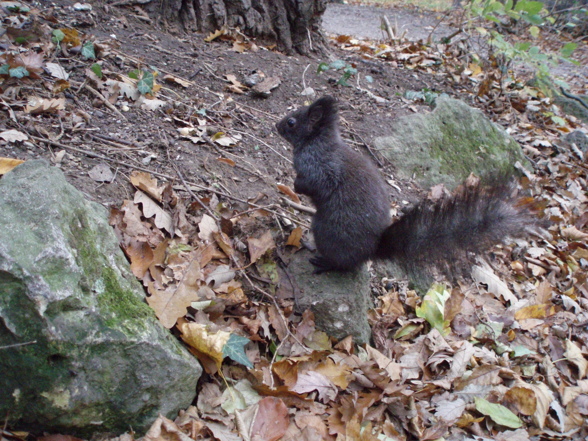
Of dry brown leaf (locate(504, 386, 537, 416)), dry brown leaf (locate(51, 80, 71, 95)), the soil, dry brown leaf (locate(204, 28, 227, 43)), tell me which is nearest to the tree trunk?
dry brown leaf (locate(204, 28, 227, 43))

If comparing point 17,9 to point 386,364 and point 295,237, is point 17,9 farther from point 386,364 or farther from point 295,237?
point 386,364

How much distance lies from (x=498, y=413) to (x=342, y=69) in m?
3.93

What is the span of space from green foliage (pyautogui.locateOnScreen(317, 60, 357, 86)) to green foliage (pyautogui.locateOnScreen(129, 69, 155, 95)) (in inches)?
80.2

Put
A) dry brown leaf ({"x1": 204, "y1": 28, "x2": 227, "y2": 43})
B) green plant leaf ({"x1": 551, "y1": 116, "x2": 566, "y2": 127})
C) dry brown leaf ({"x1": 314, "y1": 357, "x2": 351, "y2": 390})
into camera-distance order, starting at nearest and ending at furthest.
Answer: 1. dry brown leaf ({"x1": 314, "y1": 357, "x2": 351, "y2": 390})
2. dry brown leaf ({"x1": 204, "y1": 28, "x2": 227, "y2": 43})
3. green plant leaf ({"x1": 551, "y1": 116, "x2": 566, "y2": 127})

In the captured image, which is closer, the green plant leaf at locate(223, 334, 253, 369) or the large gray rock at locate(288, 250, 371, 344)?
the green plant leaf at locate(223, 334, 253, 369)

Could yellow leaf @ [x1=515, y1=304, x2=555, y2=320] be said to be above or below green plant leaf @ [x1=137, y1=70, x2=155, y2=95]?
below

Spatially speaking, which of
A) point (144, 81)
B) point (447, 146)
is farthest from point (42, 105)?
point (447, 146)

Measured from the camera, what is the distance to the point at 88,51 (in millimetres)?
3762

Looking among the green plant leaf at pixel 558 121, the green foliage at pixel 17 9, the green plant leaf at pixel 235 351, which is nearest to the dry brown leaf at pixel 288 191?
the green plant leaf at pixel 235 351

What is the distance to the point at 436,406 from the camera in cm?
252

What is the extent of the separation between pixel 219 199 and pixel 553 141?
4.50 m

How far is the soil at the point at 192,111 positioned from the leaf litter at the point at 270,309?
24mm

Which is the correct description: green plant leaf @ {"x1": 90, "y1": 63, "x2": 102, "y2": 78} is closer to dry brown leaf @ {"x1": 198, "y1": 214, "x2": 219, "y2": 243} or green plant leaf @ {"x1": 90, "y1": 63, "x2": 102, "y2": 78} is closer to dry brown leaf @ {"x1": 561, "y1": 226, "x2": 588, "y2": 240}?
dry brown leaf @ {"x1": 198, "y1": 214, "x2": 219, "y2": 243}

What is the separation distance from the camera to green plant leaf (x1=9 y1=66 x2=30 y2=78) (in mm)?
3186
